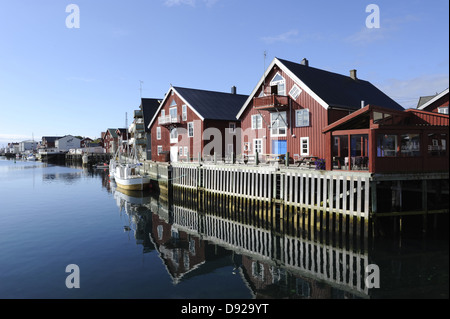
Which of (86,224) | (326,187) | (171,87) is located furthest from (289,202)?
(171,87)

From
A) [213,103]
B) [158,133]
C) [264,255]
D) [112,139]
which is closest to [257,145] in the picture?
[213,103]

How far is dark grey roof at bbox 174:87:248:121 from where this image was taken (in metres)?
37.2

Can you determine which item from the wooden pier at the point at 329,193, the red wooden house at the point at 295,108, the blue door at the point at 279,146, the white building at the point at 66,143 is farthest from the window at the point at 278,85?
the white building at the point at 66,143

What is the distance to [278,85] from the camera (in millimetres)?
27469

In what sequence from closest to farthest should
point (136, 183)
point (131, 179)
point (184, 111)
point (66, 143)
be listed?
point (131, 179)
point (136, 183)
point (184, 111)
point (66, 143)

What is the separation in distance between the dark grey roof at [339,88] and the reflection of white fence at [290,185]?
7.54 meters

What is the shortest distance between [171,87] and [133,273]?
3076 centimetres

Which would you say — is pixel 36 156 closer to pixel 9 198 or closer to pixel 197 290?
pixel 9 198

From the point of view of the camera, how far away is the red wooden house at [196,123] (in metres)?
36.5

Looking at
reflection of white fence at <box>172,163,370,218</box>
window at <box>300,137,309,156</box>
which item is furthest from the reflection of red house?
window at <box>300,137,309,156</box>

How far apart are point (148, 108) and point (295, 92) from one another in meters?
38.1

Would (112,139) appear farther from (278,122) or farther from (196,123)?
(278,122)

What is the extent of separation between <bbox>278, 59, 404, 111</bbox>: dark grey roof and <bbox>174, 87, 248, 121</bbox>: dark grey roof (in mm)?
12184

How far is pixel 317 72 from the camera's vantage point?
29875 mm
